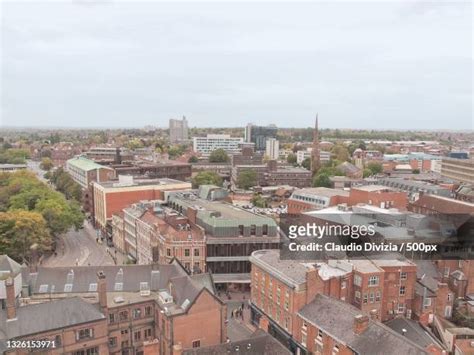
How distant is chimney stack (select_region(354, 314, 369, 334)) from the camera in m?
35.2

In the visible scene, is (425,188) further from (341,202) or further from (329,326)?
(329,326)

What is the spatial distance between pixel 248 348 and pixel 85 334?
595 inches

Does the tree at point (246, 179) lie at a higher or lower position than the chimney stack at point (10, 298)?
lower

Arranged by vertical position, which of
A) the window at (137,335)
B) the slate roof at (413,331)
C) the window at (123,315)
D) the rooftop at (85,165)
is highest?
the rooftop at (85,165)

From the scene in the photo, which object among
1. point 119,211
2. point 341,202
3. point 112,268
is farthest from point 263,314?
point 119,211

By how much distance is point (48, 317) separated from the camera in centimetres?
3816

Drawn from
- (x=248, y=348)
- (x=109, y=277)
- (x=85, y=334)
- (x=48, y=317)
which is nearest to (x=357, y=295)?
(x=248, y=348)

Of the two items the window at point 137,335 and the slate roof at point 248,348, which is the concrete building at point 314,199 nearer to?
the window at point 137,335

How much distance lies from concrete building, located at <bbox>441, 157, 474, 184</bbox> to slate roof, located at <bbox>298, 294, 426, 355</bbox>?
408 ft

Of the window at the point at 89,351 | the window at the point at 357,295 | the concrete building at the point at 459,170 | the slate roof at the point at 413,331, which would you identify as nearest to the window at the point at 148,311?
the window at the point at 89,351

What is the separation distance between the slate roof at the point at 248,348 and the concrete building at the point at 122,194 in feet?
186

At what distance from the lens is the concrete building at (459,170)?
478ft

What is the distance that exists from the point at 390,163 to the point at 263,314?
159m

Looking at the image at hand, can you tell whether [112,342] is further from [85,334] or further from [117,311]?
[85,334]
